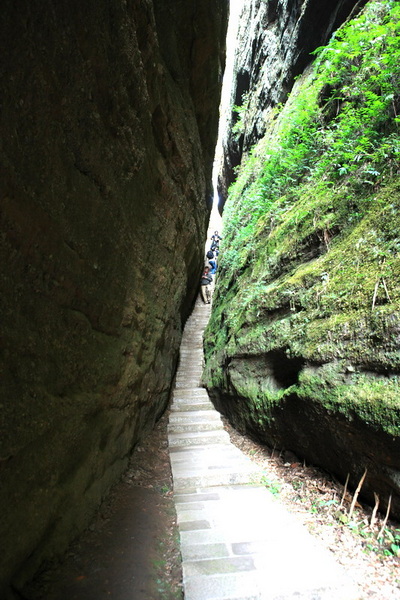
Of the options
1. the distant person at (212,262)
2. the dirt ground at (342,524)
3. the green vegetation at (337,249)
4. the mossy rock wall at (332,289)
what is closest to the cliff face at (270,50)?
the green vegetation at (337,249)

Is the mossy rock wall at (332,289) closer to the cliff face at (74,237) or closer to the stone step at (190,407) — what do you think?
the stone step at (190,407)

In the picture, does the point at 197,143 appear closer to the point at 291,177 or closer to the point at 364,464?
the point at 291,177

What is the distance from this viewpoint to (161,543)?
2.79 metres

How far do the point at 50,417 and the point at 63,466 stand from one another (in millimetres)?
519

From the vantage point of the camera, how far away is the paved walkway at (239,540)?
2180 mm

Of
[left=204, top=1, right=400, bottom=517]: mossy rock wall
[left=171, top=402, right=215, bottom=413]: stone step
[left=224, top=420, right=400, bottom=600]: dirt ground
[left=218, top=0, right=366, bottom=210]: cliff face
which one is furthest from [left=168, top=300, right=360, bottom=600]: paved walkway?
[left=218, top=0, right=366, bottom=210]: cliff face

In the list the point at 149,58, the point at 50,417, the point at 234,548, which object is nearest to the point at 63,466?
the point at 50,417

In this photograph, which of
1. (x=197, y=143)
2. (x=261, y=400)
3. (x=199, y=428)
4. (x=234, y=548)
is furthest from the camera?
(x=199, y=428)

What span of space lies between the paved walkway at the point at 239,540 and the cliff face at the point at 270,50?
945 cm

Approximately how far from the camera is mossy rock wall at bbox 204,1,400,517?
9.18 ft

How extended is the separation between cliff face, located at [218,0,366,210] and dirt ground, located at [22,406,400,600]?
30.2 ft

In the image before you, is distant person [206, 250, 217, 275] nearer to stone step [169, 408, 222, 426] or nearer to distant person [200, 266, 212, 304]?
distant person [200, 266, 212, 304]

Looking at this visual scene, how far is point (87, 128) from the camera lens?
2070 mm

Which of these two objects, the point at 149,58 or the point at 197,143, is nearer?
the point at 149,58
